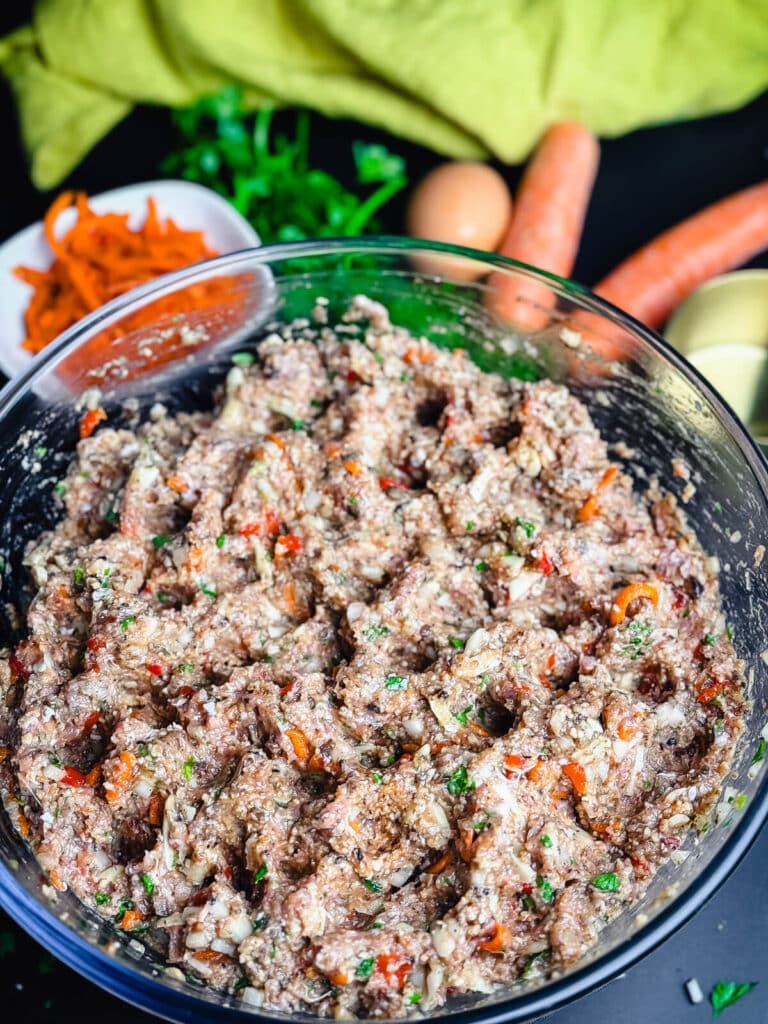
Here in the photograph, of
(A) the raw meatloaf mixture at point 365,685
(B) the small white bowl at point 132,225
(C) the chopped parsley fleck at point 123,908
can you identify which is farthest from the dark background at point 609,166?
(C) the chopped parsley fleck at point 123,908

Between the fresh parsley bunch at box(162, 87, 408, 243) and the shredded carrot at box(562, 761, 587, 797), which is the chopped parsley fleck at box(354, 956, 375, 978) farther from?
the fresh parsley bunch at box(162, 87, 408, 243)

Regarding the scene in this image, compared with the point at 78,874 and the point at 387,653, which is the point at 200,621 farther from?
the point at 78,874

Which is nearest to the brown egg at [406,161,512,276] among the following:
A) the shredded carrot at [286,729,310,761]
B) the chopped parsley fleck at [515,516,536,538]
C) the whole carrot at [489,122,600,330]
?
the whole carrot at [489,122,600,330]

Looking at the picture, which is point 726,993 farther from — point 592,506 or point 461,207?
point 461,207

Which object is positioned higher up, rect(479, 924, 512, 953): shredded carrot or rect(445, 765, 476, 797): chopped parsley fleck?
rect(445, 765, 476, 797): chopped parsley fleck

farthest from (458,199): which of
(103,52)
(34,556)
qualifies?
(34,556)

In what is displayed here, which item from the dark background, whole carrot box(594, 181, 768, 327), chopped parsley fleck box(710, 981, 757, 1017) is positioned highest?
the dark background

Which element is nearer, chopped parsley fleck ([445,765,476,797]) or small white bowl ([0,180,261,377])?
chopped parsley fleck ([445,765,476,797])

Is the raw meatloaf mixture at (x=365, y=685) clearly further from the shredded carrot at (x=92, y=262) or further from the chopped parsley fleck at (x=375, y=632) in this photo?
the shredded carrot at (x=92, y=262)
